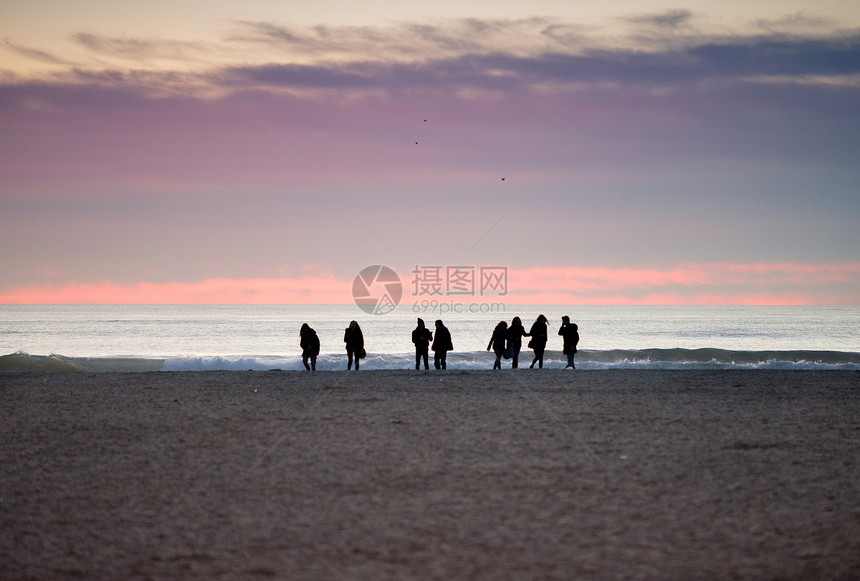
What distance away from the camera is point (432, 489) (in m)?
7.41

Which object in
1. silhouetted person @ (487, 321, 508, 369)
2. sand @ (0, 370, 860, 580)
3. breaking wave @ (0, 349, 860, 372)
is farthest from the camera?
breaking wave @ (0, 349, 860, 372)

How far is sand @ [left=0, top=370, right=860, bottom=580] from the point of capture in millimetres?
5328

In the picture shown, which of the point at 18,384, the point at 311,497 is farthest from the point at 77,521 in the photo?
the point at 18,384

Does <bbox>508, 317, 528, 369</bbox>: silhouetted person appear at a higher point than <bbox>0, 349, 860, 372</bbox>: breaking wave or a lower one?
higher

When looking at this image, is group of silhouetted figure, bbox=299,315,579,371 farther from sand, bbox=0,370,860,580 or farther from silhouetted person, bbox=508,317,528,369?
sand, bbox=0,370,860,580

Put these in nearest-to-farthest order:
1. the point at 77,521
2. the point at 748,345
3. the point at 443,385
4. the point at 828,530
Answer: the point at 828,530, the point at 77,521, the point at 443,385, the point at 748,345

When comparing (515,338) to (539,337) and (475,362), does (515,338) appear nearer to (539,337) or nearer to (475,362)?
(539,337)

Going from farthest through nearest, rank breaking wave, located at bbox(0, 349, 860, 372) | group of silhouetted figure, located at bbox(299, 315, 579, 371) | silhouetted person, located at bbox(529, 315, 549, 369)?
breaking wave, located at bbox(0, 349, 860, 372) → silhouetted person, located at bbox(529, 315, 549, 369) → group of silhouetted figure, located at bbox(299, 315, 579, 371)

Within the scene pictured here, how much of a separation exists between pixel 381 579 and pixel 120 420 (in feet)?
28.4

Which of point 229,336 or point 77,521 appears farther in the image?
point 229,336

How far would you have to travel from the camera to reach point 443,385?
1819 centimetres

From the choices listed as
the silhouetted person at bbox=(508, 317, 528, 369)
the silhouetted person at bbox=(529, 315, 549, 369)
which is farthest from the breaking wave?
the silhouetted person at bbox=(529, 315, 549, 369)

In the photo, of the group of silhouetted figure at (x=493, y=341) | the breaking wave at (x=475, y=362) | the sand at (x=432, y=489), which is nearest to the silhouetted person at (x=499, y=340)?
the group of silhouetted figure at (x=493, y=341)

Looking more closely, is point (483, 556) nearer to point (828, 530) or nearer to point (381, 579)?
point (381, 579)
